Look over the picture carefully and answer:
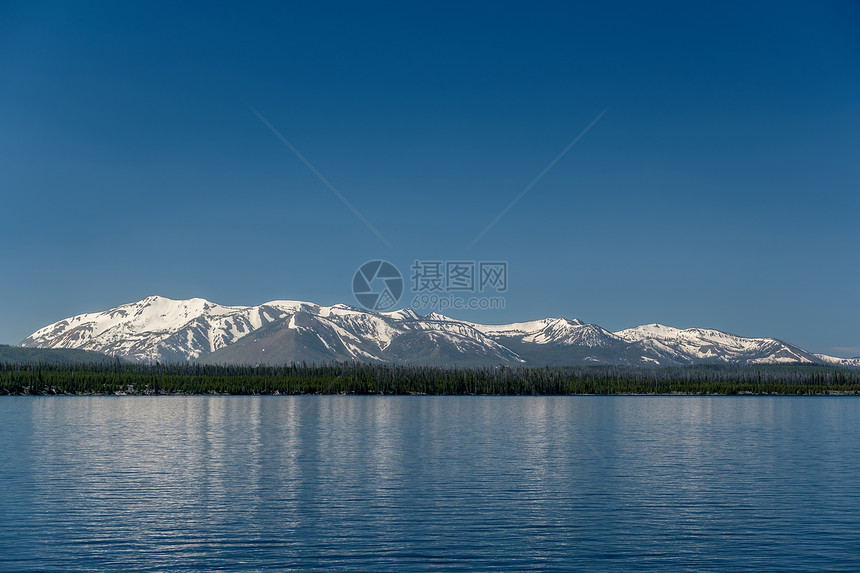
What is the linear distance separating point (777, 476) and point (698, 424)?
74103mm

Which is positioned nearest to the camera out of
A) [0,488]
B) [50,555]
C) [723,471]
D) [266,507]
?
[50,555]

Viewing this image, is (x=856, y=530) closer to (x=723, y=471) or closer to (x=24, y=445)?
(x=723, y=471)

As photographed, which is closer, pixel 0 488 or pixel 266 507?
pixel 266 507

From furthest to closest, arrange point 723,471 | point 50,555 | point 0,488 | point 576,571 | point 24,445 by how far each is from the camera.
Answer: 1. point 24,445
2. point 723,471
3. point 0,488
4. point 50,555
5. point 576,571

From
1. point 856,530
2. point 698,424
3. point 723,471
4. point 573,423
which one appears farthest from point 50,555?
point 698,424

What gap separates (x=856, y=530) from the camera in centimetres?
4494

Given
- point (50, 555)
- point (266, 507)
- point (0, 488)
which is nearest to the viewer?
point (50, 555)

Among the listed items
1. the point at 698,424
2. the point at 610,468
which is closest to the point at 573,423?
the point at 698,424

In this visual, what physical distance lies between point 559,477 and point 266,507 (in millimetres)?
25111

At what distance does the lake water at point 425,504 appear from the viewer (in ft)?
127

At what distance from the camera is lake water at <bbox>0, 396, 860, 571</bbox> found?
127 feet

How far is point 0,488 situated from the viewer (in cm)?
5744

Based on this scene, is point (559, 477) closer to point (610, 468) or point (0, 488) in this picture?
point (610, 468)

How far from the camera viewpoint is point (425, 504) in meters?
52.1
